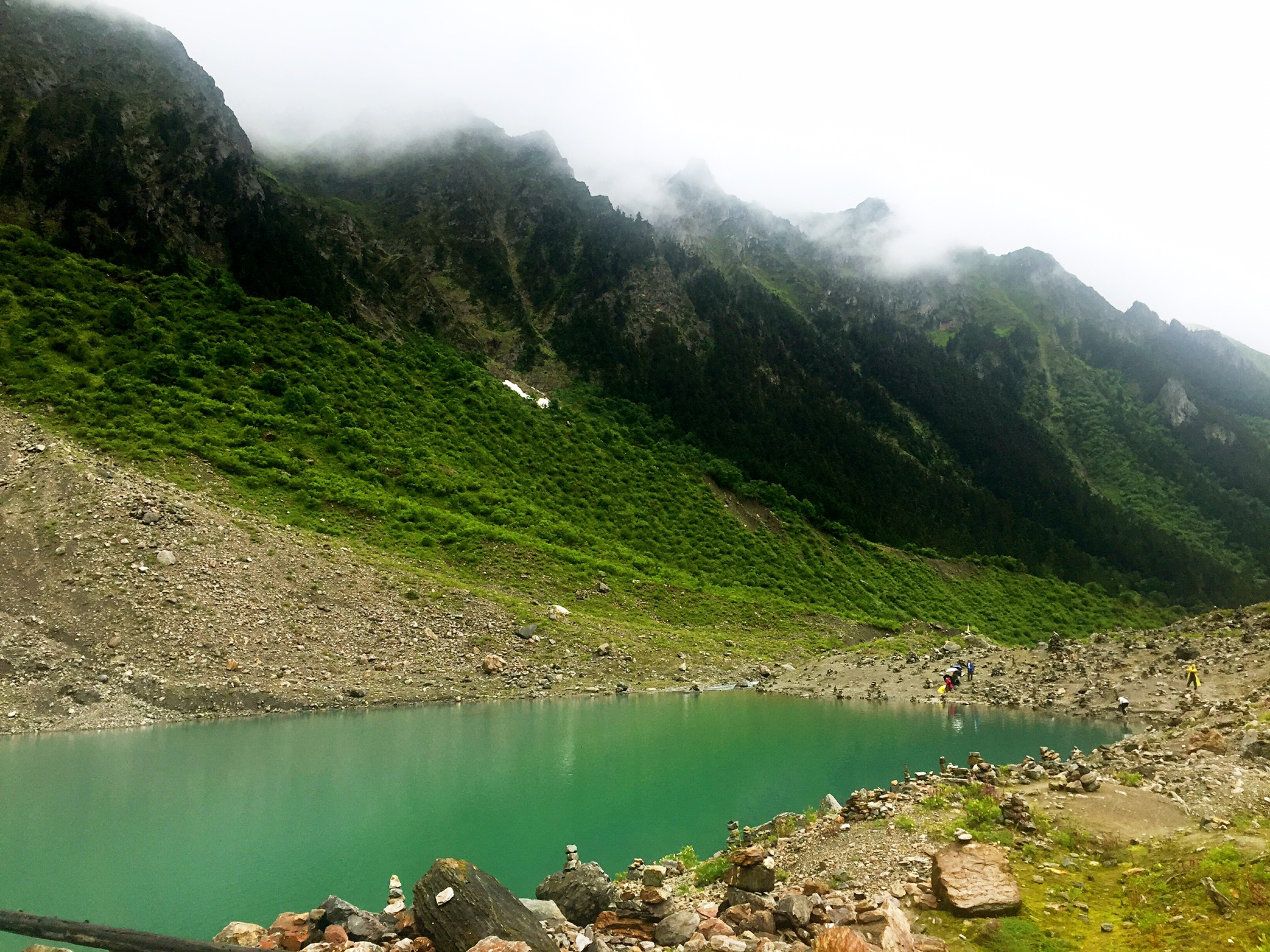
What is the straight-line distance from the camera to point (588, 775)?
18.8 metres

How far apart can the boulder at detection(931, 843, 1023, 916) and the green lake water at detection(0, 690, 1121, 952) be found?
227 inches

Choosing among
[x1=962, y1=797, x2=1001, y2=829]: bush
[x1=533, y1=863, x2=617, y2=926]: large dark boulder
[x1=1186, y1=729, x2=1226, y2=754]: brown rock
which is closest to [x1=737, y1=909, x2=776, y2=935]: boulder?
[x1=533, y1=863, x2=617, y2=926]: large dark boulder

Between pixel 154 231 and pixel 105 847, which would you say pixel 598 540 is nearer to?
pixel 105 847

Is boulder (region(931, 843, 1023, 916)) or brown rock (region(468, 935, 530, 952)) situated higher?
brown rock (region(468, 935, 530, 952))

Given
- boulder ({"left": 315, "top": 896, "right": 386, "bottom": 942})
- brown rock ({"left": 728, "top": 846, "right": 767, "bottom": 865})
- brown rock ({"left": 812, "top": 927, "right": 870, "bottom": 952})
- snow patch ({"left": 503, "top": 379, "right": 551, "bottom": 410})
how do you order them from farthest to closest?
snow patch ({"left": 503, "top": 379, "right": 551, "bottom": 410}), brown rock ({"left": 728, "top": 846, "right": 767, "bottom": 865}), boulder ({"left": 315, "top": 896, "right": 386, "bottom": 942}), brown rock ({"left": 812, "top": 927, "right": 870, "bottom": 952})

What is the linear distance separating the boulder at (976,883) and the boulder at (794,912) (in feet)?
5.94

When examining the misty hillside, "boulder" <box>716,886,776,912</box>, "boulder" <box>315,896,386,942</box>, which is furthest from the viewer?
the misty hillside

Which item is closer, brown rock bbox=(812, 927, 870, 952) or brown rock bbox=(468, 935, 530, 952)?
brown rock bbox=(812, 927, 870, 952)

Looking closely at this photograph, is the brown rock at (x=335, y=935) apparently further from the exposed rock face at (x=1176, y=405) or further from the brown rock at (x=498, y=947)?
the exposed rock face at (x=1176, y=405)

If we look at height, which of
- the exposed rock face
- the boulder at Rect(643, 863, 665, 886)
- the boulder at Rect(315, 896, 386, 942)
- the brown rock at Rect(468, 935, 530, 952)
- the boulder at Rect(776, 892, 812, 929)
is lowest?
the boulder at Rect(643, 863, 665, 886)

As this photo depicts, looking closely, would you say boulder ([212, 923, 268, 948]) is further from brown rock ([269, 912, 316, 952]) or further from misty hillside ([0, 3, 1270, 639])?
misty hillside ([0, 3, 1270, 639])

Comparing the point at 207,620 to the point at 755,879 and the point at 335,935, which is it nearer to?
the point at 335,935

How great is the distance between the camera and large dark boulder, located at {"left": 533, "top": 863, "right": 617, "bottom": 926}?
29.5 ft

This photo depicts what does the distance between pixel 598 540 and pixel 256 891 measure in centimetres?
4082
